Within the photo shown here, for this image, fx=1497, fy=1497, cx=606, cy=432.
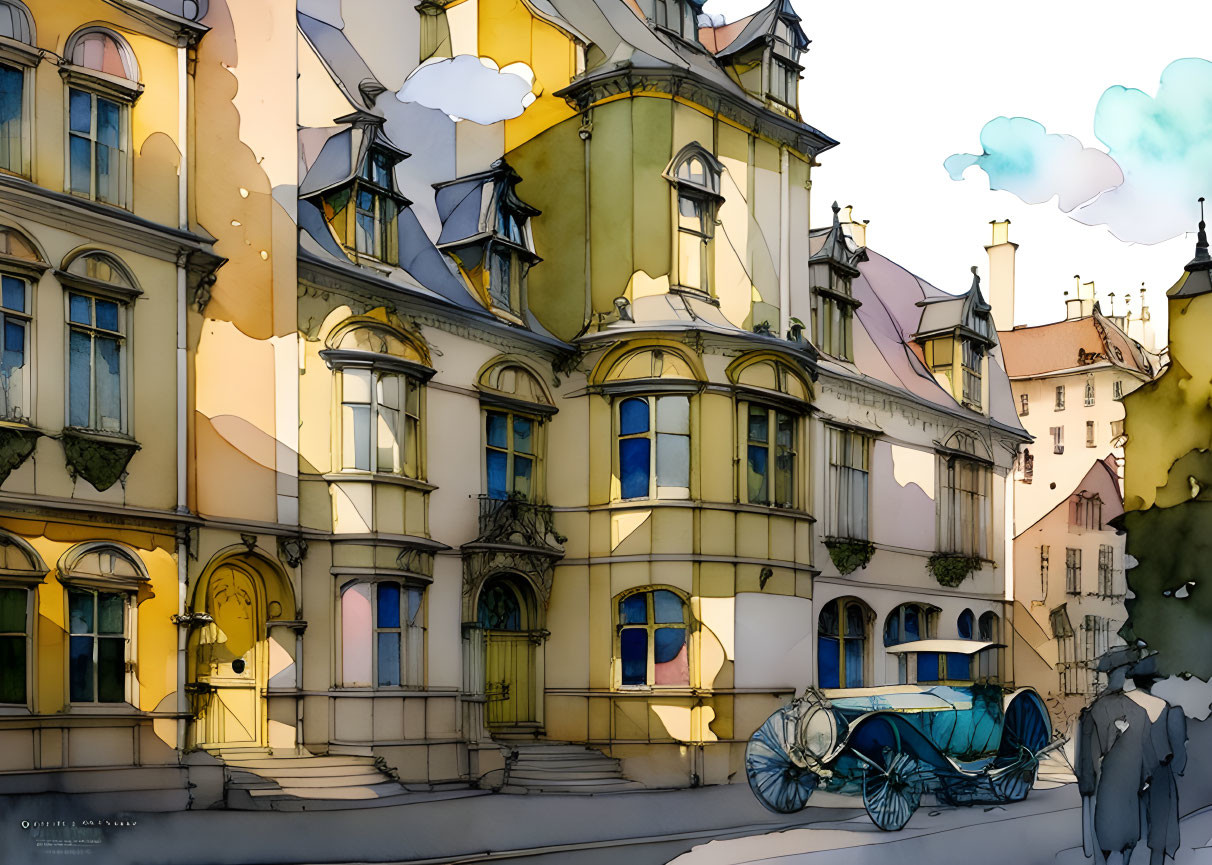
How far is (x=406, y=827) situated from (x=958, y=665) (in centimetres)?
425

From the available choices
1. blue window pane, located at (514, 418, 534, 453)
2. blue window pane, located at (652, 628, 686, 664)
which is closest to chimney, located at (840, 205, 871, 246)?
blue window pane, located at (514, 418, 534, 453)

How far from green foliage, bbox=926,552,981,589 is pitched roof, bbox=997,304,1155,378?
4.78ft

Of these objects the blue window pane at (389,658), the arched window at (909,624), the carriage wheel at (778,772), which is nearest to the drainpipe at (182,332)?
the blue window pane at (389,658)

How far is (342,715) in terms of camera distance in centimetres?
926

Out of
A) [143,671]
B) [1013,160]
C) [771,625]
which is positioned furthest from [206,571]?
[1013,160]

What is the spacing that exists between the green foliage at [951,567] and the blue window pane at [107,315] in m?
6.04

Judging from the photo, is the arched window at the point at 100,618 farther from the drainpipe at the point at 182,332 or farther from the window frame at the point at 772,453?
the window frame at the point at 772,453

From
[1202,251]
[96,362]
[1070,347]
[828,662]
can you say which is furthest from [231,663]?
[1202,251]

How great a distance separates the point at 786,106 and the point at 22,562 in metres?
6.28

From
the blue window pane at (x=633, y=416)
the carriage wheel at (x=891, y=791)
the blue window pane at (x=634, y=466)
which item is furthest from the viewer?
the blue window pane at (x=633, y=416)

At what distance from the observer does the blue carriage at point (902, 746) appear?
9734 millimetres

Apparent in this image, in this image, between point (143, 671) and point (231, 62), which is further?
point (231, 62)

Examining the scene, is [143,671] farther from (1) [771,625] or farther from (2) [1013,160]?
(2) [1013,160]

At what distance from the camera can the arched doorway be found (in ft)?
33.6
